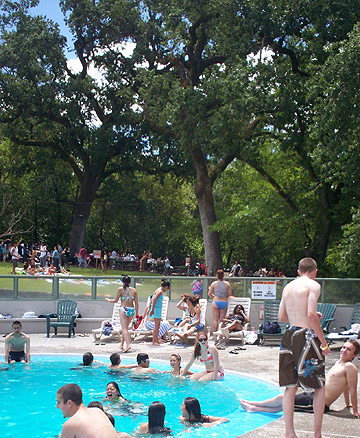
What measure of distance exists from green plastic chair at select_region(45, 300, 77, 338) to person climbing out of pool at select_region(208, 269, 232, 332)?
4.17 m

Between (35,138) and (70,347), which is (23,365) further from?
(35,138)

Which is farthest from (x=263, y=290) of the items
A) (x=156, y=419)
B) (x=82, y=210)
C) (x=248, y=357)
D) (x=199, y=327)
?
(x=82, y=210)

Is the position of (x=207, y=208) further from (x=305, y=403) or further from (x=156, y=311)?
(x=305, y=403)

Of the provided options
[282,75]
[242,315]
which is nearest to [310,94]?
[282,75]

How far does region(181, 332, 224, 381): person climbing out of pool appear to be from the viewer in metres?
11.4

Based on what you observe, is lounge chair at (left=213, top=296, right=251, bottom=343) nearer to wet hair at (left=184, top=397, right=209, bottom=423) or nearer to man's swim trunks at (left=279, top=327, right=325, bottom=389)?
wet hair at (left=184, top=397, right=209, bottom=423)

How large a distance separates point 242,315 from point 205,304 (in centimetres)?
114

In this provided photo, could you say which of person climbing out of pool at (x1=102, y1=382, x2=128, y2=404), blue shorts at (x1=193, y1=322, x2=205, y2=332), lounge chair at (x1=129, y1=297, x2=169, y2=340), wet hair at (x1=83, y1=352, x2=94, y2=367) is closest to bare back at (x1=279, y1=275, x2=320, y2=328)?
person climbing out of pool at (x1=102, y1=382, x2=128, y2=404)

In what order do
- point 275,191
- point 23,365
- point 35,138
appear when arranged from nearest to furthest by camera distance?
point 23,365, point 275,191, point 35,138

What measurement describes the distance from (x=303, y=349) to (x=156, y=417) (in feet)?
9.26

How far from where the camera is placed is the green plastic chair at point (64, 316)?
1692cm

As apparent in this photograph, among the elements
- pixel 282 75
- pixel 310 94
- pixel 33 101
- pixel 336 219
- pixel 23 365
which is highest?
pixel 33 101

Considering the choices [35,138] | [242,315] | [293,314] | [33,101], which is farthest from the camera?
[35,138]

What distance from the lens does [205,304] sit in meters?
17.1
